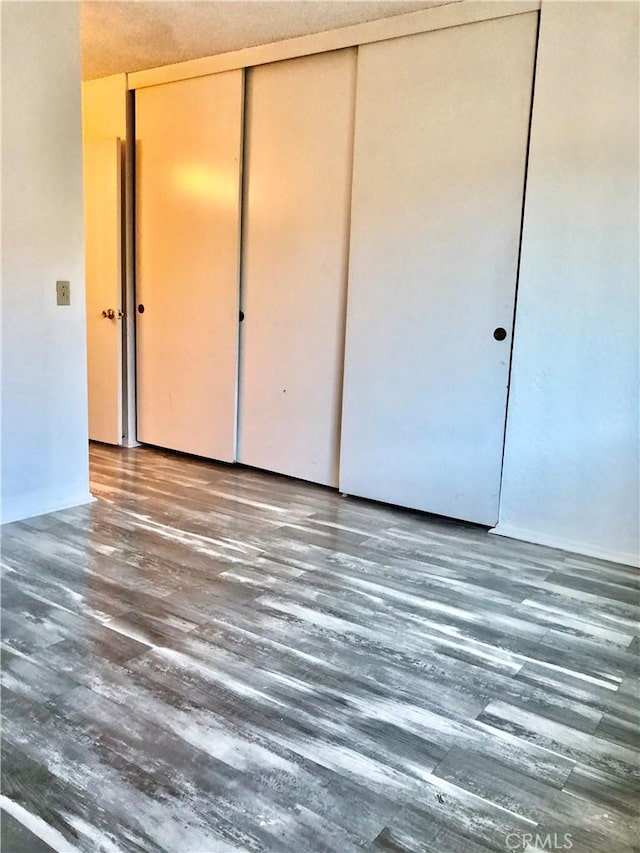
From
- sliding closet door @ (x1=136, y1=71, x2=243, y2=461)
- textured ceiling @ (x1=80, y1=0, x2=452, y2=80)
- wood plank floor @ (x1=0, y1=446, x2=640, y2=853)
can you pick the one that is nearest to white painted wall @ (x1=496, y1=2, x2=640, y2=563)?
wood plank floor @ (x1=0, y1=446, x2=640, y2=853)

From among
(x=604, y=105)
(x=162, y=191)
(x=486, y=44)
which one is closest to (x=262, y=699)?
(x=604, y=105)

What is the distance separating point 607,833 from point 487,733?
38cm

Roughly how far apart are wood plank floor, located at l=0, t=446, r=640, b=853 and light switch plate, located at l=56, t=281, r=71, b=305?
1082 millimetres

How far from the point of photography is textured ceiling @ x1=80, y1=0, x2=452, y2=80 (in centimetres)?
325

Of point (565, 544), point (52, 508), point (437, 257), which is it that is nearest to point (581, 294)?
point (437, 257)

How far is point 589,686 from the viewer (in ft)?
6.77

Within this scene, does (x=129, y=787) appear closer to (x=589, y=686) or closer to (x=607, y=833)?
(x=607, y=833)

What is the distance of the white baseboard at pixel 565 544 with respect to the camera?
304 centimetres

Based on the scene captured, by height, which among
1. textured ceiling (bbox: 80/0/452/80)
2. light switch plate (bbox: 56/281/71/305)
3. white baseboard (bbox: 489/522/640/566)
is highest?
textured ceiling (bbox: 80/0/452/80)

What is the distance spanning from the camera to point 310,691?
1.95m

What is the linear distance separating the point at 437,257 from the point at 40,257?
192 cm

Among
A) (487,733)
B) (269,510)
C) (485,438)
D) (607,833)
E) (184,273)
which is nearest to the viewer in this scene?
(607,833)

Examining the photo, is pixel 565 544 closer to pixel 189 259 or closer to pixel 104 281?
pixel 189 259

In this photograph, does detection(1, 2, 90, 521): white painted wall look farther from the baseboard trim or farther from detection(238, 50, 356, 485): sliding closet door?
detection(238, 50, 356, 485): sliding closet door
